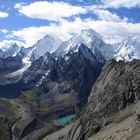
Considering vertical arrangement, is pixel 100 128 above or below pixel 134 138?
below

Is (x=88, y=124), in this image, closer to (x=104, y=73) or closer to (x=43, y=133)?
(x=43, y=133)

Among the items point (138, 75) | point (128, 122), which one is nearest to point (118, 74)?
point (138, 75)

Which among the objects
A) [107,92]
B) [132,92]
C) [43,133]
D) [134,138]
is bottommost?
[43,133]

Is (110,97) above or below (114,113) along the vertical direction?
below

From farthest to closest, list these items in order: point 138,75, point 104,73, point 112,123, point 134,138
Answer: point 104,73, point 138,75, point 112,123, point 134,138

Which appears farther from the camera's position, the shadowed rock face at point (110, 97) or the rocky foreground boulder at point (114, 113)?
the shadowed rock face at point (110, 97)

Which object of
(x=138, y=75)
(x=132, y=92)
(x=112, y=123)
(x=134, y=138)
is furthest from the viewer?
(x=138, y=75)

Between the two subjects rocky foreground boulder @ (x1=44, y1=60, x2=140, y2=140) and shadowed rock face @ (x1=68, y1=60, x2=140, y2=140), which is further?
shadowed rock face @ (x1=68, y1=60, x2=140, y2=140)

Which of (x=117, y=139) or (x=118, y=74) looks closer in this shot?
(x=117, y=139)
